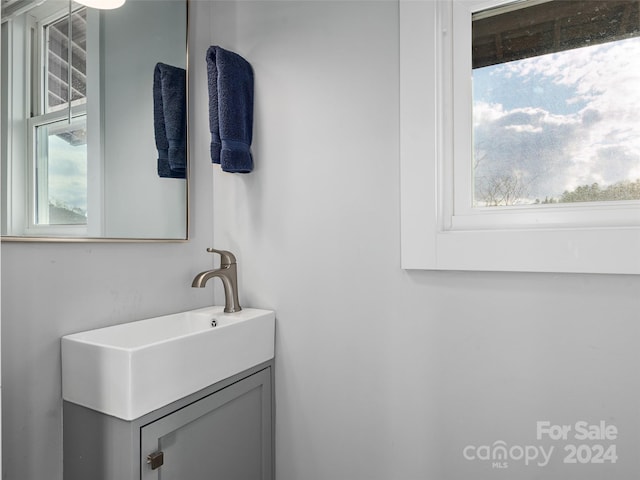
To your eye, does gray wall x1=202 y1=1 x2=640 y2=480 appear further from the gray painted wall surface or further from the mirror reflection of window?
the mirror reflection of window

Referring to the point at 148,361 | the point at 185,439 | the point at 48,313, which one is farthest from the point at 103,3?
the point at 185,439

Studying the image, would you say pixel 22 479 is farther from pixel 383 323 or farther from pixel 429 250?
pixel 429 250

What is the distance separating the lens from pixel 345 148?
1.24 metres

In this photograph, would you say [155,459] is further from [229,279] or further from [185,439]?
[229,279]

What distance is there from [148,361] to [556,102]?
119 centimetres

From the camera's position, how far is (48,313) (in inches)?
40.3

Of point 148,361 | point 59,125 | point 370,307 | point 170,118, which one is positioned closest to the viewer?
point 148,361

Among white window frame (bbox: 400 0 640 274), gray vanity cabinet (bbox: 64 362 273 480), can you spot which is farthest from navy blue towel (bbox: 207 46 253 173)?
gray vanity cabinet (bbox: 64 362 273 480)

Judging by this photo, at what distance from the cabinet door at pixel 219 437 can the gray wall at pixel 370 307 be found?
3.3 inches

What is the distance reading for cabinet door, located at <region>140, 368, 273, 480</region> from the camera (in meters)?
1.00

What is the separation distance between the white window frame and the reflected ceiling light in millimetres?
822

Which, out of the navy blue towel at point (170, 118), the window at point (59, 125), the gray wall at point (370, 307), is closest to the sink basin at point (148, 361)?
the gray wall at point (370, 307)

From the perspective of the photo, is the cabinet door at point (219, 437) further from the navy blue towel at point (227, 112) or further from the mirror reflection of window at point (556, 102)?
the mirror reflection of window at point (556, 102)

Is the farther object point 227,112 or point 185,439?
point 227,112
